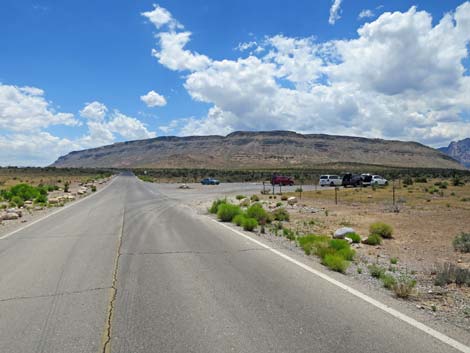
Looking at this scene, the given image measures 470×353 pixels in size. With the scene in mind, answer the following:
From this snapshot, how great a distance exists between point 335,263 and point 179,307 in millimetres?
3765

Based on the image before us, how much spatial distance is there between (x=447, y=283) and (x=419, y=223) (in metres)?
10.6

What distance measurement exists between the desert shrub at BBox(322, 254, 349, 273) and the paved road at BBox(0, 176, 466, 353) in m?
0.74

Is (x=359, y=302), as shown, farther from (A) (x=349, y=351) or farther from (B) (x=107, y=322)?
(B) (x=107, y=322)

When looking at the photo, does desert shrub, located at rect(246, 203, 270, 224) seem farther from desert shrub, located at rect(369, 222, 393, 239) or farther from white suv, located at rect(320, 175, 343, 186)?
white suv, located at rect(320, 175, 343, 186)

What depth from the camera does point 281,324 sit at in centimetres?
489

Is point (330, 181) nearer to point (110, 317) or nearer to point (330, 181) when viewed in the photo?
point (330, 181)

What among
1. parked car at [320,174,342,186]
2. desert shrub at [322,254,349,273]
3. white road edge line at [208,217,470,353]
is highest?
parked car at [320,174,342,186]

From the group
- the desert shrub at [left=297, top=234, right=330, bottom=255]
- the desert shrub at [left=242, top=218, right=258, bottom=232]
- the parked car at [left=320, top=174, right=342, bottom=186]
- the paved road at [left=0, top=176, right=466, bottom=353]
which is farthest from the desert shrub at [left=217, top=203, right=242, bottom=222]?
the parked car at [left=320, top=174, right=342, bottom=186]

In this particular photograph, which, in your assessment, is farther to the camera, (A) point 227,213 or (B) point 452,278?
(A) point 227,213

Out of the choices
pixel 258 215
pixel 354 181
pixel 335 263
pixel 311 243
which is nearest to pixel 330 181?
pixel 354 181

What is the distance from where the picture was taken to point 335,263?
7988mm

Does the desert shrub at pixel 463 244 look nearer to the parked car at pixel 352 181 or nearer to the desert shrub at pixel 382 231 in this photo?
the desert shrub at pixel 382 231

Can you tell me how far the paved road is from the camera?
4375mm

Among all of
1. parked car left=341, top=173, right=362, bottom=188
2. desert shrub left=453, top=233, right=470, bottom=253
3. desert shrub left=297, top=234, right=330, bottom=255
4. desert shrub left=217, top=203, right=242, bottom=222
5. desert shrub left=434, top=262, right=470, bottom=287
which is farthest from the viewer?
parked car left=341, top=173, right=362, bottom=188
